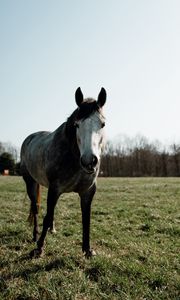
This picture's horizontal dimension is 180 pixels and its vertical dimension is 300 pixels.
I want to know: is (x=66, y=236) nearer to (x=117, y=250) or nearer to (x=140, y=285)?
(x=117, y=250)

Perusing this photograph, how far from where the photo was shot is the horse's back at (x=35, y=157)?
7.28 m

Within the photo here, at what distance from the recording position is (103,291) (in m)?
4.32

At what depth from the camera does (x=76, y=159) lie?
20.3 feet

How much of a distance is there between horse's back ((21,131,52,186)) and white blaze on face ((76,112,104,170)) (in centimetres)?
197

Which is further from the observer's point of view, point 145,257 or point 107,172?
point 107,172

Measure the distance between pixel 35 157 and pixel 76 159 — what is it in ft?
6.46

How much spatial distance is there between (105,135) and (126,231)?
367 cm

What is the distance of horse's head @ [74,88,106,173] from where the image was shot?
4859 millimetres

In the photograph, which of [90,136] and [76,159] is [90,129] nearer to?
[90,136]

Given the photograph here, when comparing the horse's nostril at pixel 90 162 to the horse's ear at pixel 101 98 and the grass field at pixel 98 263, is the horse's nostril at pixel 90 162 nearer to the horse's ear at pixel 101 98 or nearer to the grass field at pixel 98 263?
the horse's ear at pixel 101 98

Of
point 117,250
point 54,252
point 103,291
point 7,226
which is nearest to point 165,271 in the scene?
point 103,291

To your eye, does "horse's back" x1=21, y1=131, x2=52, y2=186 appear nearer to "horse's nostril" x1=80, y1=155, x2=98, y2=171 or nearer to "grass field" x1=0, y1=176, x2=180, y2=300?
"grass field" x1=0, y1=176, x2=180, y2=300

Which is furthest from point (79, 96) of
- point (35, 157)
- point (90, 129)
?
point (35, 157)

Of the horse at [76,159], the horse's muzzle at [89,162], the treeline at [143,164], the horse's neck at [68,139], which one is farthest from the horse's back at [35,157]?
the treeline at [143,164]
